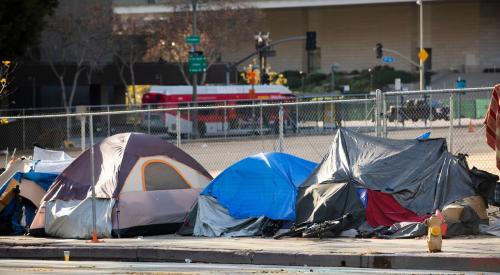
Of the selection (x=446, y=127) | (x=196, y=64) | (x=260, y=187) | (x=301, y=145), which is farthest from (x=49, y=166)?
(x=196, y=64)

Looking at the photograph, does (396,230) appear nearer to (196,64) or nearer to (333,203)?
(333,203)

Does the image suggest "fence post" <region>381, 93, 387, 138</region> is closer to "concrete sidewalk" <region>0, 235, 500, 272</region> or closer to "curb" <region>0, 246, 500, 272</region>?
"concrete sidewalk" <region>0, 235, 500, 272</region>

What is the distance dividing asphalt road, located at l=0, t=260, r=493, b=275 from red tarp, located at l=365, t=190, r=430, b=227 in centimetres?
227

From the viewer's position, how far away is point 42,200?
15.6 m

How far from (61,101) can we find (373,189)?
163ft

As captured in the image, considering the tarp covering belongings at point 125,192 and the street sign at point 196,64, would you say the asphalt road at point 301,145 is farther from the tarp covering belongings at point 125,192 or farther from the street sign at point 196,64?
the street sign at point 196,64

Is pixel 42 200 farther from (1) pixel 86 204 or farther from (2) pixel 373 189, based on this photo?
(2) pixel 373 189

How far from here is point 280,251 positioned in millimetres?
12281

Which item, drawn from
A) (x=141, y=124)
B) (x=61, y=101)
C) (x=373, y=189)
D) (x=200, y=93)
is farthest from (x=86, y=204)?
(x=61, y=101)

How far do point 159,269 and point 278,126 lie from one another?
15.2 meters

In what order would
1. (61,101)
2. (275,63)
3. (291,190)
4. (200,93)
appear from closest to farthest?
(291,190)
(200,93)
(61,101)
(275,63)

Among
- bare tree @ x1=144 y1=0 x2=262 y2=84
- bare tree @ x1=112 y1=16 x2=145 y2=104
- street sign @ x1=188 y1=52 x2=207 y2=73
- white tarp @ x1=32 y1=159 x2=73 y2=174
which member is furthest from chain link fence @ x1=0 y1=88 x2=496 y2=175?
bare tree @ x1=144 y1=0 x2=262 y2=84

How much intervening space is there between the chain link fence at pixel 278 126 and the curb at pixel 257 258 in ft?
9.37

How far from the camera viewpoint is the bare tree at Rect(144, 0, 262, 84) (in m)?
63.3
